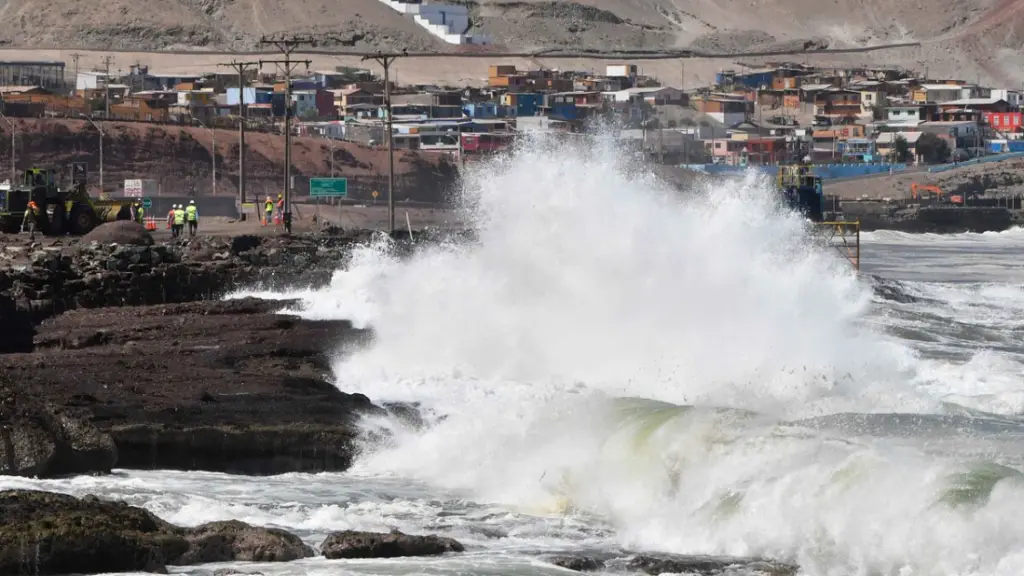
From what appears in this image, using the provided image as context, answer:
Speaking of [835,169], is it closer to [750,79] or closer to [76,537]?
[750,79]

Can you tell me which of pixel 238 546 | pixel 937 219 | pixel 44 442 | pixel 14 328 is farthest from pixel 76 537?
pixel 937 219

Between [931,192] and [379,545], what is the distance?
9108 centimetres

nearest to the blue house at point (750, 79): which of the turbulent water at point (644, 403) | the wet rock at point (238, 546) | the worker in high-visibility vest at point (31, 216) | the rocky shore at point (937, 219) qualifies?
the rocky shore at point (937, 219)

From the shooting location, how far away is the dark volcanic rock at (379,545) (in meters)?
13.8

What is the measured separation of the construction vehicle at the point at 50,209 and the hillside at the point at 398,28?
318ft

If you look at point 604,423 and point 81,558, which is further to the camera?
point 604,423

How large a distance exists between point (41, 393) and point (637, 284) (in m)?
10.2

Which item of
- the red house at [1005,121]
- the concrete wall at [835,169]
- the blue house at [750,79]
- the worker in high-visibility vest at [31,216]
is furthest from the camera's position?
the blue house at [750,79]

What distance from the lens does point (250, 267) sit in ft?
118

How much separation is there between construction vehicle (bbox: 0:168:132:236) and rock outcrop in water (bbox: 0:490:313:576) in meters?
27.5

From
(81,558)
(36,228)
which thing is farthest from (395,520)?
(36,228)

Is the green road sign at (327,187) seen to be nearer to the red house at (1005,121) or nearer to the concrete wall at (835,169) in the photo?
the concrete wall at (835,169)

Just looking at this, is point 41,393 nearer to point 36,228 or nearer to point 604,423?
point 604,423

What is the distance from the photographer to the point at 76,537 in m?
12.9
